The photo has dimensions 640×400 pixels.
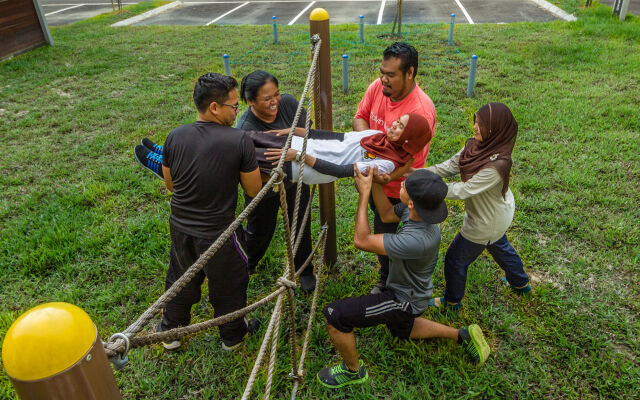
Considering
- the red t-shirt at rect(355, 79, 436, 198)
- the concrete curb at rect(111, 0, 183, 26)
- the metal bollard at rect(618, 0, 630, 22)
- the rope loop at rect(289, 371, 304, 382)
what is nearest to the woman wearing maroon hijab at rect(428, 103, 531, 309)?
the red t-shirt at rect(355, 79, 436, 198)

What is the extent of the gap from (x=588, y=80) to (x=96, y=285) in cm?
755

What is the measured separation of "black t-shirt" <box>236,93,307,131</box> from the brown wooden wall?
10.2 m

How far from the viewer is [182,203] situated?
2326 millimetres

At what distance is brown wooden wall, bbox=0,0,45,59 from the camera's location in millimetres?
10000

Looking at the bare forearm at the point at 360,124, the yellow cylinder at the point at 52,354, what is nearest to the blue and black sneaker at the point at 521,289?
the bare forearm at the point at 360,124

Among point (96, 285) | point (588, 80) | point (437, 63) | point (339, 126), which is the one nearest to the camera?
point (96, 285)

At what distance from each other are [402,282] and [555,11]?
45.4 ft

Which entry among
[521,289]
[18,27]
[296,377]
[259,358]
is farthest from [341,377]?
[18,27]

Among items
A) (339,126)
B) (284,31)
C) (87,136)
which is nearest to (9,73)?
(87,136)

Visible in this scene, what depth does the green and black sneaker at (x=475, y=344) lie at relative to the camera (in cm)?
255

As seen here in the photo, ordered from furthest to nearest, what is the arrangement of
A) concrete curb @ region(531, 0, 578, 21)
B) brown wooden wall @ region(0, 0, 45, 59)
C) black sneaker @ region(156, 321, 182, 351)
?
concrete curb @ region(531, 0, 578, 21) → brown wooden wall @ region(0, 0, 45, 59) → black sneaker @ region(156, 321, 182, 351)

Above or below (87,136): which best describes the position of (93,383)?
above

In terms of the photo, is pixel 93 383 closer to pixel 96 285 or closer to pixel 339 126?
pixel 96 285

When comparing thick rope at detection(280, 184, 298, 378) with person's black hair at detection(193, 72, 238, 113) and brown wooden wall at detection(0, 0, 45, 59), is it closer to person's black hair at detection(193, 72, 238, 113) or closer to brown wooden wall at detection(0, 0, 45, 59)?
person's black hair at detection(193, 72, 238, 113)
